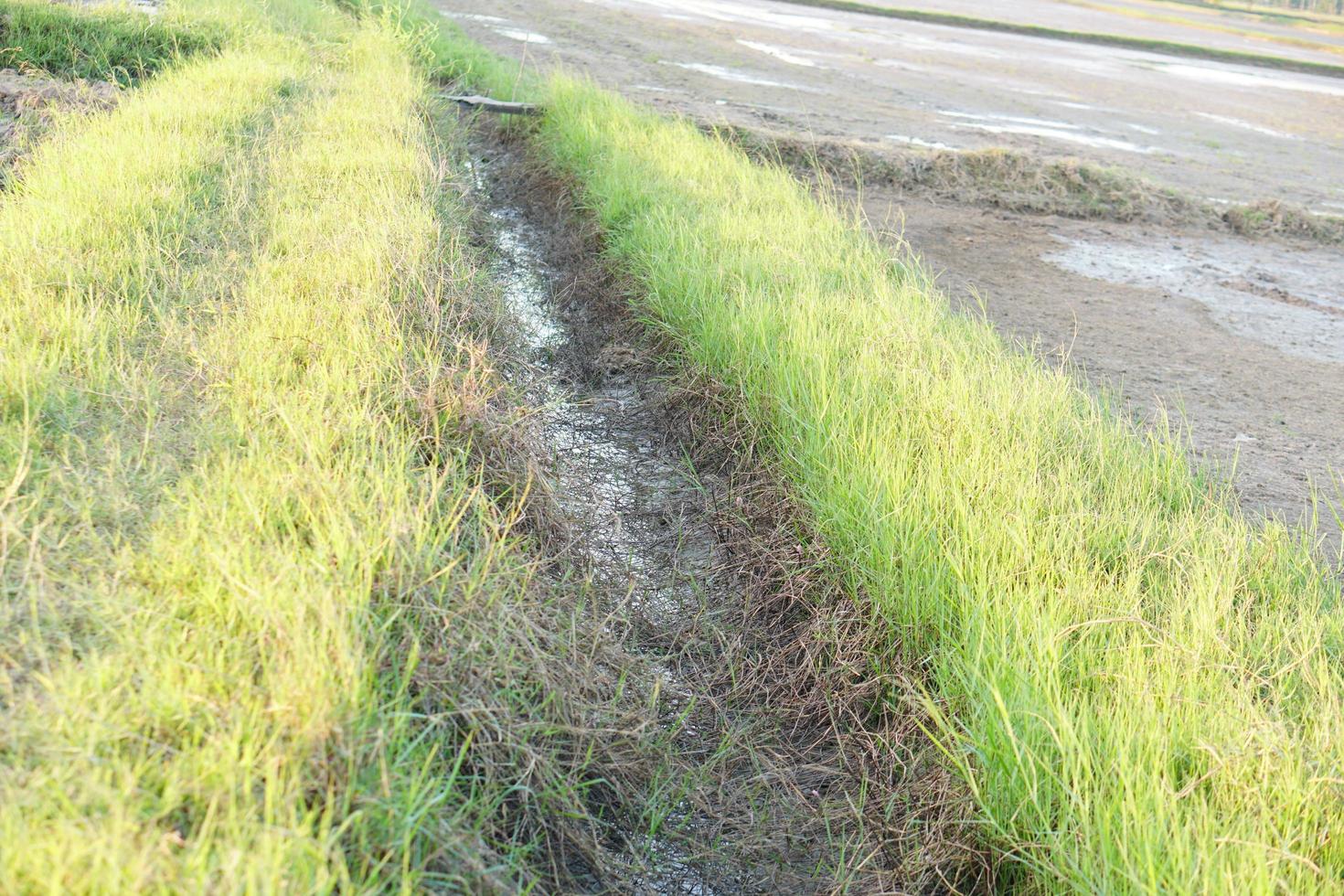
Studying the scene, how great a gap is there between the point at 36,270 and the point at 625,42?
36.6ft

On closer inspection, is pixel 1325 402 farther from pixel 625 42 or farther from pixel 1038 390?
pixel 625 42

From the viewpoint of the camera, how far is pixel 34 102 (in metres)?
5.93

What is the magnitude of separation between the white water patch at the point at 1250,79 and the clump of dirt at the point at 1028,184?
924 centimetres

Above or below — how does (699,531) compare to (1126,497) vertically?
below

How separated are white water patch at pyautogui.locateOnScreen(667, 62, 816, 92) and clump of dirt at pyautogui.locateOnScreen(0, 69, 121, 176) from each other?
6201mm

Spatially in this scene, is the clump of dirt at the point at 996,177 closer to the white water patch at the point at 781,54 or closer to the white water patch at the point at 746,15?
the white water patch at the point at 781,54

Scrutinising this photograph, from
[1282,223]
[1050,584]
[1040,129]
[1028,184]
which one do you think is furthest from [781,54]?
[1050,584]

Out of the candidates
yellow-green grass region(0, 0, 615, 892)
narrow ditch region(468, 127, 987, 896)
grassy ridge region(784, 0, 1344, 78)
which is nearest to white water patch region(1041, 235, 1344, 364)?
narrow ditch region(468, 127, 987, 896)

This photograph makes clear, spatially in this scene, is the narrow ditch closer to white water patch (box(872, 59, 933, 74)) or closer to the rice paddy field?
the rice paddy field

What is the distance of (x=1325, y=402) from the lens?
4.39 metres

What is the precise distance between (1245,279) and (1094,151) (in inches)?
143

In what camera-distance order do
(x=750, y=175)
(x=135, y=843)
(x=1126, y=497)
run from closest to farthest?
(x=135, y=843)
(x=1126, y=497)
(x=750, y=175)

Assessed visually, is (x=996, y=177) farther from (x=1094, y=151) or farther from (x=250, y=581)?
(x=250, y=581)

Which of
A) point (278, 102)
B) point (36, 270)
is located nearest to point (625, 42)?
point (278, 102)
